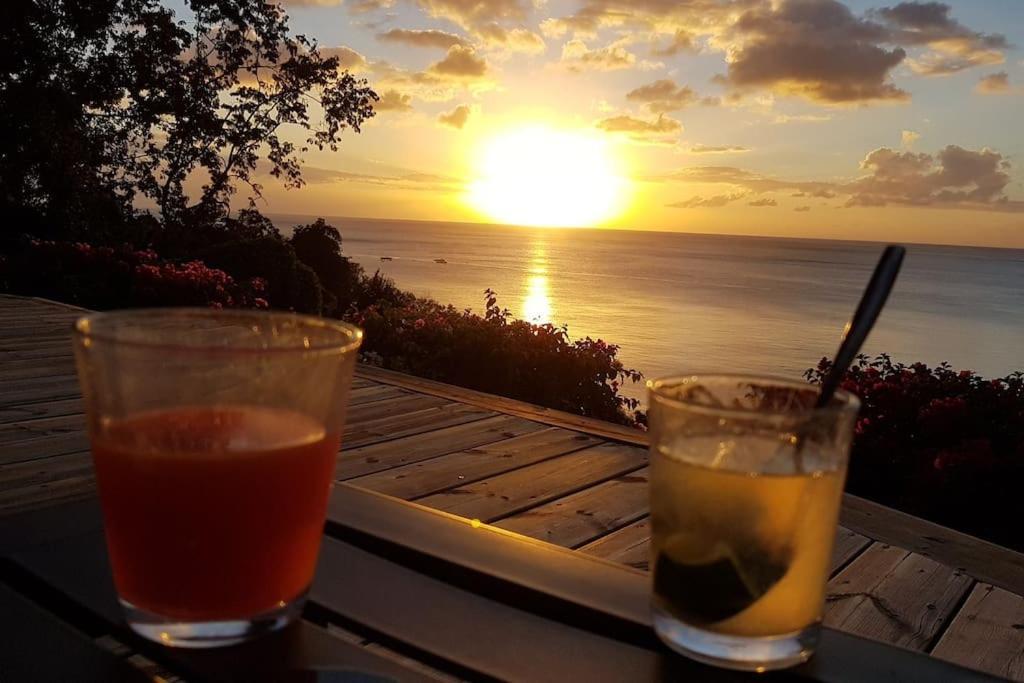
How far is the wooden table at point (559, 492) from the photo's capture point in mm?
2312

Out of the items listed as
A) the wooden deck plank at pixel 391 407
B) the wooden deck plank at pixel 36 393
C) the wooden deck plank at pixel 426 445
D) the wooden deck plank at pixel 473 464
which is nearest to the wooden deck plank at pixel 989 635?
the wooden deck plank at pixel 473 464

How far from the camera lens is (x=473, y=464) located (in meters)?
3.20

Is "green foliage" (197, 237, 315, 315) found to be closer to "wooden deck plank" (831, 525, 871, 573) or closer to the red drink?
"wooden deck plank" (831, 525, 871, 573)

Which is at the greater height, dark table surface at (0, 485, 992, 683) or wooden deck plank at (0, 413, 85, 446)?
dark table surface at (0, 485, 992, 683)

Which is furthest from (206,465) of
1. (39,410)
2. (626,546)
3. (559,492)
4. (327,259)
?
(327,259)

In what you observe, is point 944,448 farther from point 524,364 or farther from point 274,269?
point 274,269

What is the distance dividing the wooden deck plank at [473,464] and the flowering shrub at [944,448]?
4.63 feet

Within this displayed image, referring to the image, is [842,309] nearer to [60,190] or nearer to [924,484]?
[60,190]

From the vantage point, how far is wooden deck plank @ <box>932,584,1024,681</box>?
2.08 m

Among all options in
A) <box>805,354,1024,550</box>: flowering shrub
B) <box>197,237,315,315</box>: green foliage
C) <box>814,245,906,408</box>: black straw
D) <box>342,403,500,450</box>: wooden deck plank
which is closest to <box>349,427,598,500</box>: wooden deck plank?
<box>342,403,500,450</box>: wooden deck plank

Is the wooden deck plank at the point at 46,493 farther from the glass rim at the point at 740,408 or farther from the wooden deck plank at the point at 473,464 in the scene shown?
the glass rim at the point at 740,408

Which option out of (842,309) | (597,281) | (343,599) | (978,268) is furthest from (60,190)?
(978,268)

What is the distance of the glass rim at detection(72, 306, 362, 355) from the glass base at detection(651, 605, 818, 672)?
354mm

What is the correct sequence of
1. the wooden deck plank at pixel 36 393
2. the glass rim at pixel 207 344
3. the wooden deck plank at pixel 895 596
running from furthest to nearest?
the wooden deck plank at pixel 36 393 < the wooden deck plank at pixel 895 596 < the glass rim at pixel 207 344
